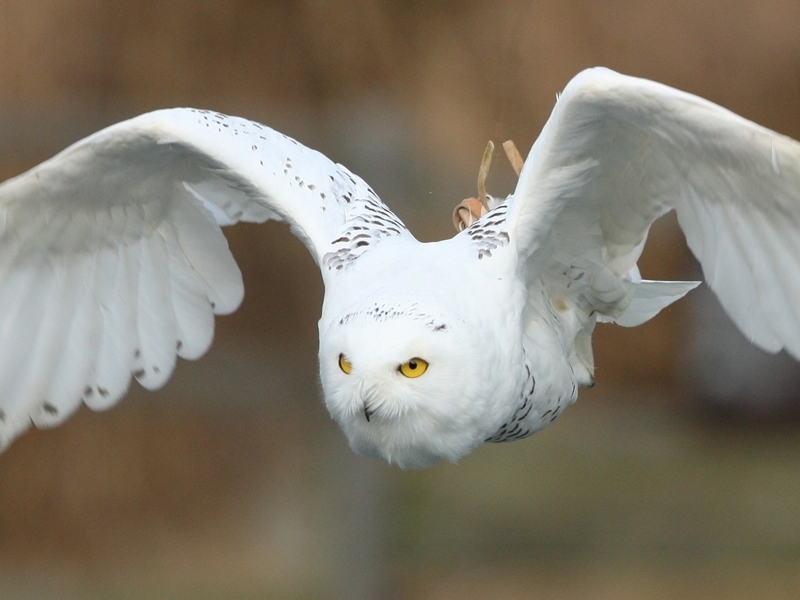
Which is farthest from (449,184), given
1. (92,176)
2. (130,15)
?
(92,176)

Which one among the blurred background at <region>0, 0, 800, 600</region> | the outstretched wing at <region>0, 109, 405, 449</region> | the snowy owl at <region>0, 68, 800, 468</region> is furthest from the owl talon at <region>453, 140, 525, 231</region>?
the blurred background at <region>0, 0, 800, 600</region>

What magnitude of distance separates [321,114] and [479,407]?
2509mm

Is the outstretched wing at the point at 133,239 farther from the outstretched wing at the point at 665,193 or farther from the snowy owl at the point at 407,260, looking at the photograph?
the outstretched wing at the point at 665,193

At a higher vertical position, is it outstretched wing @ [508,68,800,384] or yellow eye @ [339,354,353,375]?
outstretched wing @ [508,68,800,384]

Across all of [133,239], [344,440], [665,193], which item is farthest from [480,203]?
[344,440]

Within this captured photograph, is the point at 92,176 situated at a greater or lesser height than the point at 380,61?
lesser

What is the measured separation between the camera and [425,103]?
131 inches

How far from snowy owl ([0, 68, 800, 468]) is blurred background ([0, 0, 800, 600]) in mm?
1117

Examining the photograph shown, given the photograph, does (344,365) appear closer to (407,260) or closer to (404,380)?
(404,380)

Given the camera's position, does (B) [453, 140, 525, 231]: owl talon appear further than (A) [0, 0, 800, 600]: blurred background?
No

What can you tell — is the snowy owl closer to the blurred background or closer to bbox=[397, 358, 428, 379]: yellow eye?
bbox=[397, 358, 428, 379]: yellow eye

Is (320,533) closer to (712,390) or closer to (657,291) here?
(712,390)

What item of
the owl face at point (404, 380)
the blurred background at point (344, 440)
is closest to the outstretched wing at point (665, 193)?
the owl face at point (404, 380)

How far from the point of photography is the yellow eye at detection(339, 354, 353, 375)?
930 millimetres
